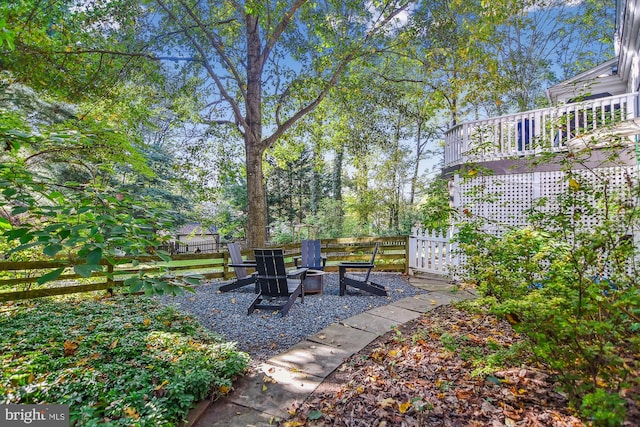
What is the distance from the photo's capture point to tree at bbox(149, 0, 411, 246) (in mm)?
7895

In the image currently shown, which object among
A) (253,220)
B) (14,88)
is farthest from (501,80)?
(14,88)

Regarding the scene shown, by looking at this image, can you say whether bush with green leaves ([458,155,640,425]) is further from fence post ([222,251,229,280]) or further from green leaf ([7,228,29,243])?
fence post ([222,251,229,280])

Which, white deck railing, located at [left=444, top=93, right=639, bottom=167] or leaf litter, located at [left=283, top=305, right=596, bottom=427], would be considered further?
white deck railing, located at [left=444, top=93, right=639, bottom=167]

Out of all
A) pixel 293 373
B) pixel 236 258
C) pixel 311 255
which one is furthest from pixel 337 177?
pixel 293 373

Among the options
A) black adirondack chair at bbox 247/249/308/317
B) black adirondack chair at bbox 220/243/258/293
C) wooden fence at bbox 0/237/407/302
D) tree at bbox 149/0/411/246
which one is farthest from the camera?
tree at bbox 149/0/411/246

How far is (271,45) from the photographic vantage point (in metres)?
8.20

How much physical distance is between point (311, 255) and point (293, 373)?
12.9ft

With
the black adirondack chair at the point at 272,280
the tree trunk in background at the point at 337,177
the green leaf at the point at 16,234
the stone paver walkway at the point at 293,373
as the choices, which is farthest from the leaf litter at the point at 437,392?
the tree trunk in background at the point at 337,177

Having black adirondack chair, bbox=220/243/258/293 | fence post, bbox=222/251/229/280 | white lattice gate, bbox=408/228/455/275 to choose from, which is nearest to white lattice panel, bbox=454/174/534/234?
white lattice gate, bbox=408/228/455/275

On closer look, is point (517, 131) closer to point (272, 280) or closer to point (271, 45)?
point (271, 45)

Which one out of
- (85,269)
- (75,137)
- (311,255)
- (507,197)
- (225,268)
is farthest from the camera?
(507,197)

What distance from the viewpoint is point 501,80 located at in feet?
25.3

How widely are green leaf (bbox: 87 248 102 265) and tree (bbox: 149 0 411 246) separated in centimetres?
626

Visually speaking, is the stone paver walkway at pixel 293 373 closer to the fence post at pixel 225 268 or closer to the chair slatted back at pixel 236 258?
the chair slatted back at pixel 236 258
